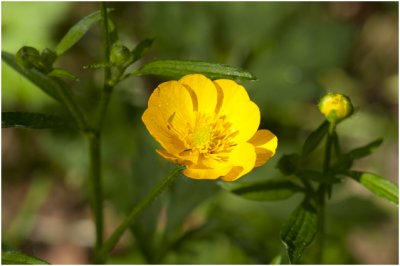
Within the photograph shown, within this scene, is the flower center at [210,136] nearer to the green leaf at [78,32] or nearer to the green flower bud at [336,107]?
the green flower bud at [336,107]

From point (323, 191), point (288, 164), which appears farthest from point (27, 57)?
point (323, 191)

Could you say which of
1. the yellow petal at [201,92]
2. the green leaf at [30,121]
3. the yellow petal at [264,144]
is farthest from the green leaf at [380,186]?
the green leaf at [30,121]

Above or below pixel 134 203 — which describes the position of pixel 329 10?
above

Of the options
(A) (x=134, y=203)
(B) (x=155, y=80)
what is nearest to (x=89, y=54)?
(B) (x=155, y=80)

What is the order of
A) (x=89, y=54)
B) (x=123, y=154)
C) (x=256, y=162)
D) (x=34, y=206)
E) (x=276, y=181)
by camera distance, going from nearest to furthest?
(x=256, y=162), (x=276, y=181), (x=123, y=154), (x=34, y=206), (x=89, y=54)

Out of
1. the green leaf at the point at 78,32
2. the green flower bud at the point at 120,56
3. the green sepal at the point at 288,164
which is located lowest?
the green sepal at the point at 288,164

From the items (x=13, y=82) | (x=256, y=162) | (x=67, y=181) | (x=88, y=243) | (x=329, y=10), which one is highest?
(x=329, y=10)

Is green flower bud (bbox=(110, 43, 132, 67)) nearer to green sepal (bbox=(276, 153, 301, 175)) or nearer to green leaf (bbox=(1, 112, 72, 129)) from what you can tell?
green leaf (bbox=(1, 112, 72, 129))

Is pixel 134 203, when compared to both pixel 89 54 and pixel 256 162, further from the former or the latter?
pixel 89 54
